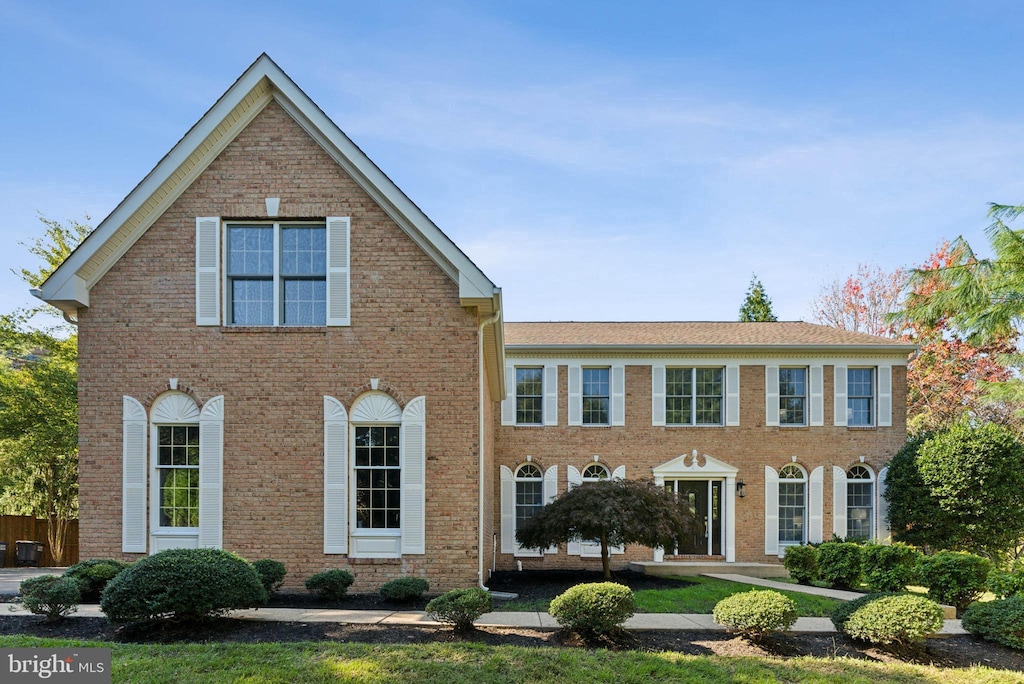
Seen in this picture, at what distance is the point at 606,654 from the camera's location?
23.9 feet

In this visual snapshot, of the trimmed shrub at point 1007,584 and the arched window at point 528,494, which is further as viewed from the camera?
the arched window at point 528,494

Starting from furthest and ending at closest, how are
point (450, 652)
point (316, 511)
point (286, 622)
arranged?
point (316, 511) < point (286, 622) < point (450, 652)

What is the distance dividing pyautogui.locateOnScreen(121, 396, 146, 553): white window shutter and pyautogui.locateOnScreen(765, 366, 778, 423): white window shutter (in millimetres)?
15841

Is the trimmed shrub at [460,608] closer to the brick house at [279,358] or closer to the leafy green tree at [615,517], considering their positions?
the brick house at [279,358]

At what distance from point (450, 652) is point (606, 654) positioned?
169cm

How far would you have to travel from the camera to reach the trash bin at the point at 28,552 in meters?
21.0

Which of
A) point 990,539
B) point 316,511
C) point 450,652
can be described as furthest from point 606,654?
point 990,539

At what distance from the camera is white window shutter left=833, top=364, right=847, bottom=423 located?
19.4m

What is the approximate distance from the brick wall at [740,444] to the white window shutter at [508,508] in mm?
216

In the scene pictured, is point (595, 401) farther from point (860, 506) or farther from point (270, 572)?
point (270, 572)

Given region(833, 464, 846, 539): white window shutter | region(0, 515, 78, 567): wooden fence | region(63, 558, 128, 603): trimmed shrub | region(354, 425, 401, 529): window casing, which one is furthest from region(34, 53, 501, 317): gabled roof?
region(0, 515, 78, 567): wooden fence

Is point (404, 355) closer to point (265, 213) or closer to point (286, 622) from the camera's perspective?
point (265, 213)

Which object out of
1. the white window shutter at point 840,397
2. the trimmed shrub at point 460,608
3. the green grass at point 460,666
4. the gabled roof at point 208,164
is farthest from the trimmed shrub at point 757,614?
the white window shutter at point 840,397

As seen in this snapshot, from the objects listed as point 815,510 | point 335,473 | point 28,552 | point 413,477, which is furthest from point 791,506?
point 28,552
